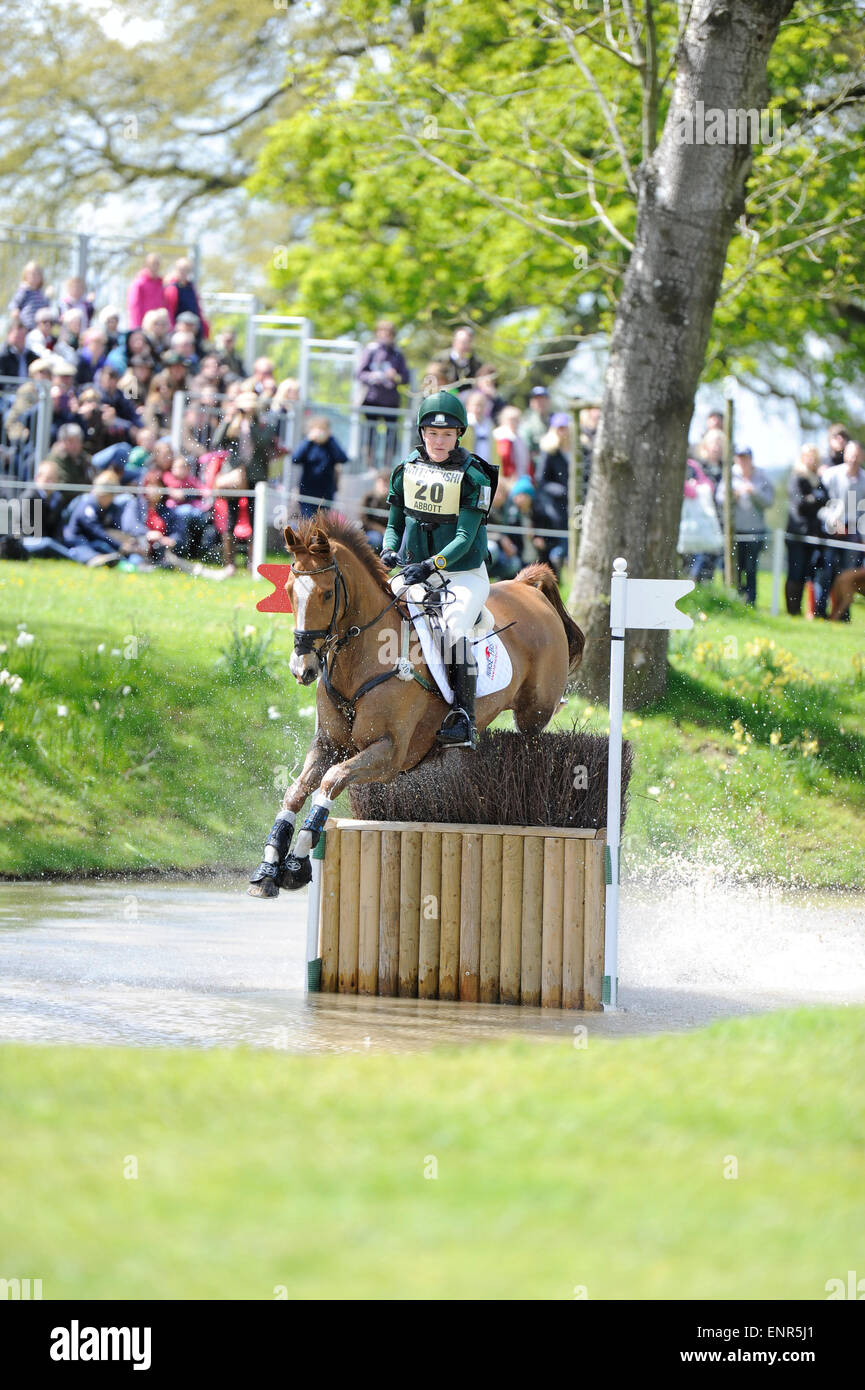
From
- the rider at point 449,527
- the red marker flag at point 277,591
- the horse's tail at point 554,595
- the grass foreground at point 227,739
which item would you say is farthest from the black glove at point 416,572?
the grass foreground at point 227,739

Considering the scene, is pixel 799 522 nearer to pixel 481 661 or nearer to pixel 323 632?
pixel 481 661

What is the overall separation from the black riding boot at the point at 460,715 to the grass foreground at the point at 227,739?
4.83 metres

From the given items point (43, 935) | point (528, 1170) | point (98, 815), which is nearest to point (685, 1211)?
point (528, 1170)

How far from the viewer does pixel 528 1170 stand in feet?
16.7

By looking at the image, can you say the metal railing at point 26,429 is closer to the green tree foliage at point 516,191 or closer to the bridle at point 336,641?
the green tree foliage at point 516,191

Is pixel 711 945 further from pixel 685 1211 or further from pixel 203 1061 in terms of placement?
pixel 685 1211

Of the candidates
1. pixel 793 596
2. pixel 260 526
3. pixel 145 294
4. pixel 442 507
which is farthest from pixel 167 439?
pixel 442 507

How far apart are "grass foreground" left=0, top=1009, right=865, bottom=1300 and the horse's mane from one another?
11.4ft

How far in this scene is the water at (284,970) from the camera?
8.14 m

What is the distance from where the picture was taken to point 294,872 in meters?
9.29

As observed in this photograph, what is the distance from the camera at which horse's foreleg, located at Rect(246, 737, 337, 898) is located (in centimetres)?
915

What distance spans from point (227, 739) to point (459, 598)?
20.0ft
